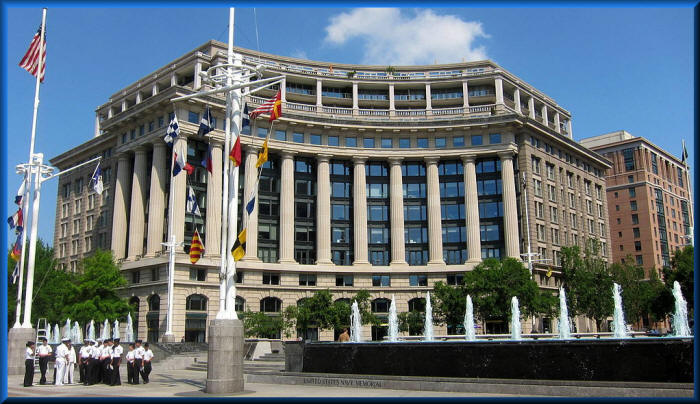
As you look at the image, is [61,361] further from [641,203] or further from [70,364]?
[641,203]

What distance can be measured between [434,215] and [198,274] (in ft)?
91.0

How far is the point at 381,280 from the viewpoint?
243 ft

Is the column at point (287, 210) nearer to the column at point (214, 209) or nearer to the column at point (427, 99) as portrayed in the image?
the column at point (214, 209)

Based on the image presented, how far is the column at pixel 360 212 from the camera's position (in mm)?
73625

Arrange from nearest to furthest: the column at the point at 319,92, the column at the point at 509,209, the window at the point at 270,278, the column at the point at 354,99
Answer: the window at the point at 270,278 < the column at the point at 509,209 < the column at the point at 319,92 < the column at the point at 354,99

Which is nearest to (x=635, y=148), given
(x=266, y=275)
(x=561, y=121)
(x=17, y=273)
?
(x=561, y=121)

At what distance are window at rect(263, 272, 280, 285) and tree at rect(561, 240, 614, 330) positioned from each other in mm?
32031

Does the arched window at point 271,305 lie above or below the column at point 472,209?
below

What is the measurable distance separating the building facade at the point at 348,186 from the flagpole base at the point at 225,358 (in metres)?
45.4

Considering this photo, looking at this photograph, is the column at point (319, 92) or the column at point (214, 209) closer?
the column at point (214, 209)

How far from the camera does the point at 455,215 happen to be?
3014 inches

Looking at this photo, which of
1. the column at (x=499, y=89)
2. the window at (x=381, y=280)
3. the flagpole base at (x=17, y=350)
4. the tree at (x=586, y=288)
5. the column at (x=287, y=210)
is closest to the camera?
the flagpole base at (x=17, y=350)

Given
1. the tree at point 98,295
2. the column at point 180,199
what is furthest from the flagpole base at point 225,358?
the column at point 180,199

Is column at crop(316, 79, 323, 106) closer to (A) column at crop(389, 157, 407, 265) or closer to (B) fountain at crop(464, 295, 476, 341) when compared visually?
(A) column at crop(389, 157, 407, 265)
